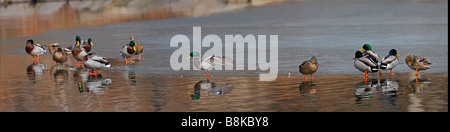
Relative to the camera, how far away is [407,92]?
35.8 ft

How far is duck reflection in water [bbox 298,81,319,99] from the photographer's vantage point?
10836 millimetres

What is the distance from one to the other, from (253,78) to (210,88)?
4.19ft

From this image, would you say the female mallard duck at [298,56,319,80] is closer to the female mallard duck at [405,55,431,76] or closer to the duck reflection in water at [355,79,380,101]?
the duck reflection in water at [355,79,380,101]

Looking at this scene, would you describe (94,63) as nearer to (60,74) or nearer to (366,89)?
(60,74)

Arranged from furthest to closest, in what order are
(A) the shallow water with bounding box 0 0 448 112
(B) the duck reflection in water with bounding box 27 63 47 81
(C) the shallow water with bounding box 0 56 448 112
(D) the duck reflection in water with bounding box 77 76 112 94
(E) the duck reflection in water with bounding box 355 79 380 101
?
1. (B) the duck reflection in water with bounding box 27 63 47 81
2. (D) the duck reflection in water with bounding box 77 76 112 94
3. (E) the duck reflection in water with bounding box 355 79 380 101
4. (A) the shallow water with bounding box 0 0 448 112
5. (C) the shallow water with bounding box 0 56 448 112

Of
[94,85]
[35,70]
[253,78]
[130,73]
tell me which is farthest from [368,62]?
[35,70]

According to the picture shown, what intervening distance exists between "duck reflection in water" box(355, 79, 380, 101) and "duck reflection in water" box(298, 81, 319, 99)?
65cm

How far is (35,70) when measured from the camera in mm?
14805

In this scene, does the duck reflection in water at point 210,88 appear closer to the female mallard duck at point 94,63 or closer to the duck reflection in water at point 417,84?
the female mallard duck at point 94,63

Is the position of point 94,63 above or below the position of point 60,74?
above

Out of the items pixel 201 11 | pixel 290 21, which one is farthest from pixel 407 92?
pixel 201 11

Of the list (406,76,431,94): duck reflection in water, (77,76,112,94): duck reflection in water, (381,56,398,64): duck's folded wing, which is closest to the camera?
(406,76,431,94): duck reflection in water

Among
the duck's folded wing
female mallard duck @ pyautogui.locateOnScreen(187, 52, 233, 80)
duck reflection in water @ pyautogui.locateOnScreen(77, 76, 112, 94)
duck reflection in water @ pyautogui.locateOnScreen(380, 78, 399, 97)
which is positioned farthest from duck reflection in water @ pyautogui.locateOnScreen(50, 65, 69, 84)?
the duck's folded wing

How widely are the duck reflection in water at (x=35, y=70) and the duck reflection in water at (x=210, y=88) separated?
348 centimetres
